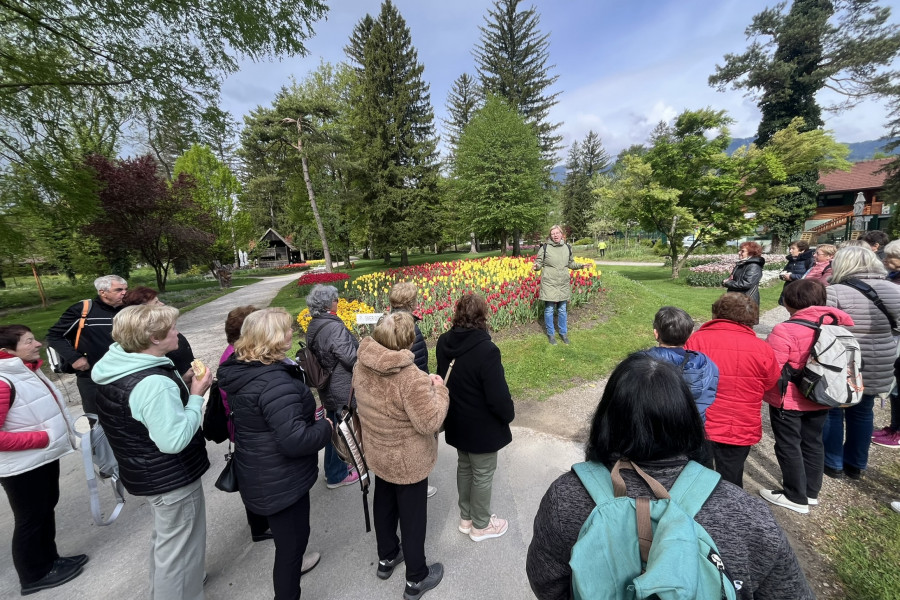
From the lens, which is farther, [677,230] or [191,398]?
[677,230]

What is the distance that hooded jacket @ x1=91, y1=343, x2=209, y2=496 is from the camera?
1.83 metres

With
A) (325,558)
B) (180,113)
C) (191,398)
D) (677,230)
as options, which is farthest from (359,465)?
(677,230)

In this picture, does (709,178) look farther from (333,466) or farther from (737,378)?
(333,466)

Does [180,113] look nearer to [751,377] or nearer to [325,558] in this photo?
[325,558]

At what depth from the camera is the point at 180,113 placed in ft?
22.7

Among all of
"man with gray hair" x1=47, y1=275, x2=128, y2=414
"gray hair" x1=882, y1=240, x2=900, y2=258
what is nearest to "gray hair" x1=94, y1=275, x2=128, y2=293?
"man with gray hair" x1=47, y1=275, x2=128, y2=414

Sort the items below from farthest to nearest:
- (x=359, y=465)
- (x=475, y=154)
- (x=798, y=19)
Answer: (x=798, y=19) < (x=475, y=154) < (x=359, y=465)

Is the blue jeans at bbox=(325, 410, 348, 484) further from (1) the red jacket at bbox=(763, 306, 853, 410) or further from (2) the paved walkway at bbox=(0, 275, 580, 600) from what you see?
(1) the red jacket at bbox=(763, 306, 853, 410)

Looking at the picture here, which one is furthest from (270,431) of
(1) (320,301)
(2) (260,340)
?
(1) (320,301)

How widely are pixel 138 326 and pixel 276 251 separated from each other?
5001 centimetres

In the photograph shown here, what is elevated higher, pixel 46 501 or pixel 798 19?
pixel 798 19

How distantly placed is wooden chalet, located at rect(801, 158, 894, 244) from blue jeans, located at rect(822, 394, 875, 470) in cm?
3390

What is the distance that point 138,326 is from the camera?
1.89m

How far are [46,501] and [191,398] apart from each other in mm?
1616
